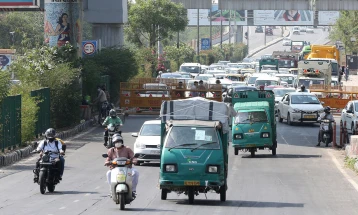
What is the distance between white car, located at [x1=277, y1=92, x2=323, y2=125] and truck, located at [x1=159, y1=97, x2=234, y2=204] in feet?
84.0

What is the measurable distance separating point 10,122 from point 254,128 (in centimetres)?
795

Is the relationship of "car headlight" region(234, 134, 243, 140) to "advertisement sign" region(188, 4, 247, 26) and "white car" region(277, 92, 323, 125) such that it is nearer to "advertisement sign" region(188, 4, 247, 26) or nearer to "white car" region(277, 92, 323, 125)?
"white car" region(277, 92, 323, 125)

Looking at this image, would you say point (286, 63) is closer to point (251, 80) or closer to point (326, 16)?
point (251, 80)

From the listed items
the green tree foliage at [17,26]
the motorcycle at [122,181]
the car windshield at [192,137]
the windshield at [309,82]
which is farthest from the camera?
the green tree foliage at [17,26]

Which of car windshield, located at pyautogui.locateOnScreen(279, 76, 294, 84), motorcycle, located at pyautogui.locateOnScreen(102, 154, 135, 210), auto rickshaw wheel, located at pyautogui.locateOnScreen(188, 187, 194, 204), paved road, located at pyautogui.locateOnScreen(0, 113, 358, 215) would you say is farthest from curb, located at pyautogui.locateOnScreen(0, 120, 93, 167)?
car windshield, located at pyautogui.locateOnScreen(279, 76, 294, 84)

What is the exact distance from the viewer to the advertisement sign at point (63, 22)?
46.4 meters

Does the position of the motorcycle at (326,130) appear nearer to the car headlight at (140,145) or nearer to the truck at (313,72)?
the car headlight at (140,145)

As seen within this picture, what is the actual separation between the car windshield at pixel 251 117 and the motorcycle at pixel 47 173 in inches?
475

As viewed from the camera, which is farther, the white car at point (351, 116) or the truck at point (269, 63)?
the truck at point (269, 63)

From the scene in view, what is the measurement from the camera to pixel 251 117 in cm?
3275

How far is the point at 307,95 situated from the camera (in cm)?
4744

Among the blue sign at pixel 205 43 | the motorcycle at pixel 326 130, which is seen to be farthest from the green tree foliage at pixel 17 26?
the motorcycle at pixel 326 130

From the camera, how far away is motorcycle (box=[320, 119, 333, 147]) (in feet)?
119

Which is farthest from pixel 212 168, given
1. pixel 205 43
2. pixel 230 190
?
pixel 205 43
